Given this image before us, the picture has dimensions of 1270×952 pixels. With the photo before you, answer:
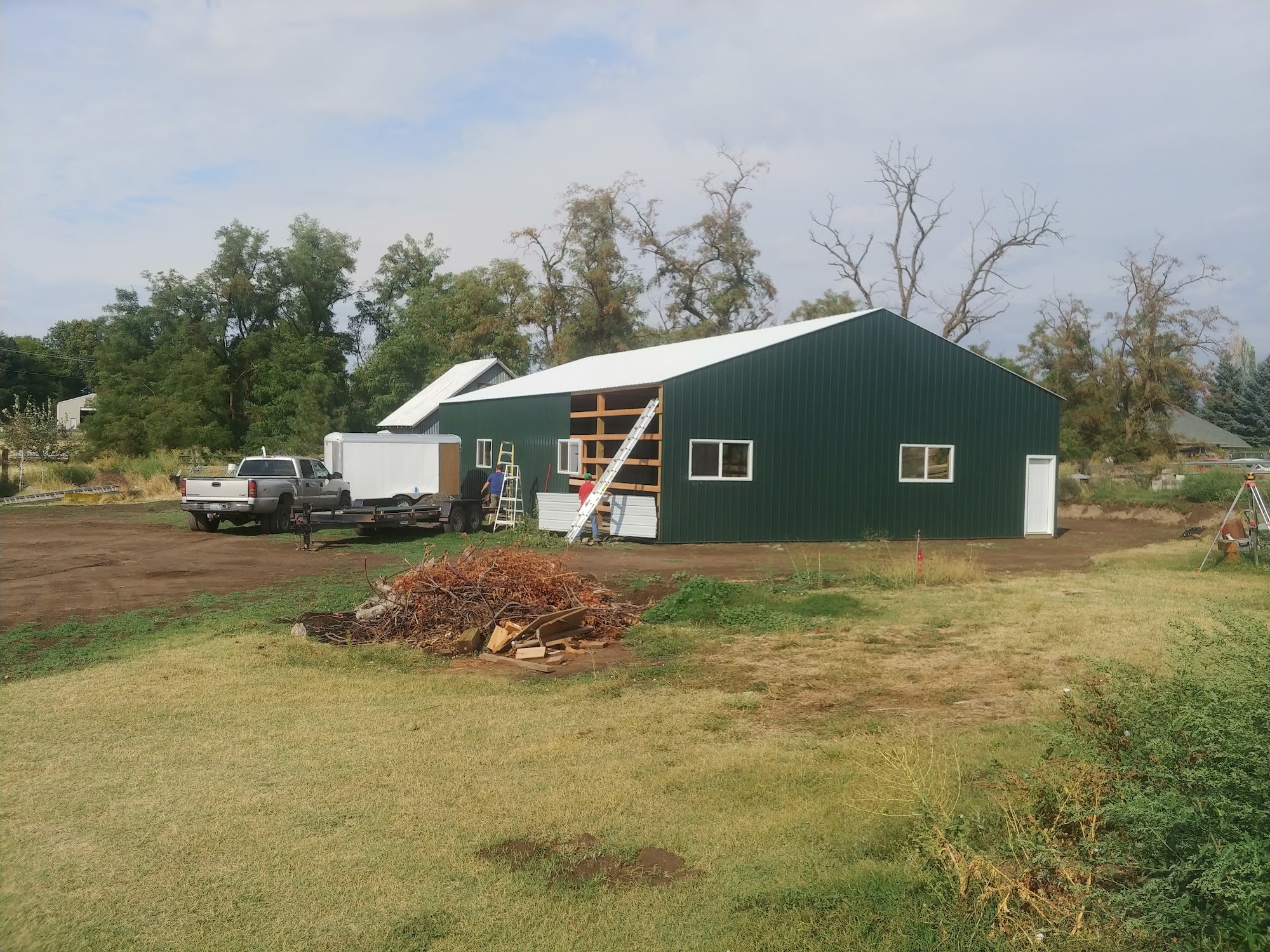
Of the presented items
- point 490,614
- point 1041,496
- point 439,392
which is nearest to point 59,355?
point 439,392

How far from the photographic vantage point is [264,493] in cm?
2247

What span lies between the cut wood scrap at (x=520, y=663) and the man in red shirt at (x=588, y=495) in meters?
11.5

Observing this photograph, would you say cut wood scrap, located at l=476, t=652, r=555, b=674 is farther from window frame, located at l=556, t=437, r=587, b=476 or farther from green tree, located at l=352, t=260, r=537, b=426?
green tree, located at l=352, t=260, r=537, b=426

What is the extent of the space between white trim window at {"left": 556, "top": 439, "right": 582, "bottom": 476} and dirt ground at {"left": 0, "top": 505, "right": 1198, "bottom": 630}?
14.4 ft

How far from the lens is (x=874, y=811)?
16.6ft

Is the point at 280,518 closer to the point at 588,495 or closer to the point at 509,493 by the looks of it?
the point at 509,493

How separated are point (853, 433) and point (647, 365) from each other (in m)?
5.93

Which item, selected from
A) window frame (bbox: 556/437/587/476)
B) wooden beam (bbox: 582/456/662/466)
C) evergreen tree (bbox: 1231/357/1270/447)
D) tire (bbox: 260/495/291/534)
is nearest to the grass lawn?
wooden beam (bbox: 582/456/662/466)

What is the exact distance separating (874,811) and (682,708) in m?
2.83

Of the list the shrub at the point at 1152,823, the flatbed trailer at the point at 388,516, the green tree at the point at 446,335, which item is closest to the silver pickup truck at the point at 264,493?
the flatbed trailer at the point at 388,516

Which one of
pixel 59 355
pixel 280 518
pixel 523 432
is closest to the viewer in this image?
pixel 280 518

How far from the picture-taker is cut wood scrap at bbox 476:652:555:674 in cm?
949

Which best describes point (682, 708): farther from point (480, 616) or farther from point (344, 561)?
point (344, 561)

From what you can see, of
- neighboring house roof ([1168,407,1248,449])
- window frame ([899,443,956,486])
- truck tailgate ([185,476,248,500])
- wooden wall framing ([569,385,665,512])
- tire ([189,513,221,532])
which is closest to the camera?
truck tailgate ([185,476,248,500])
